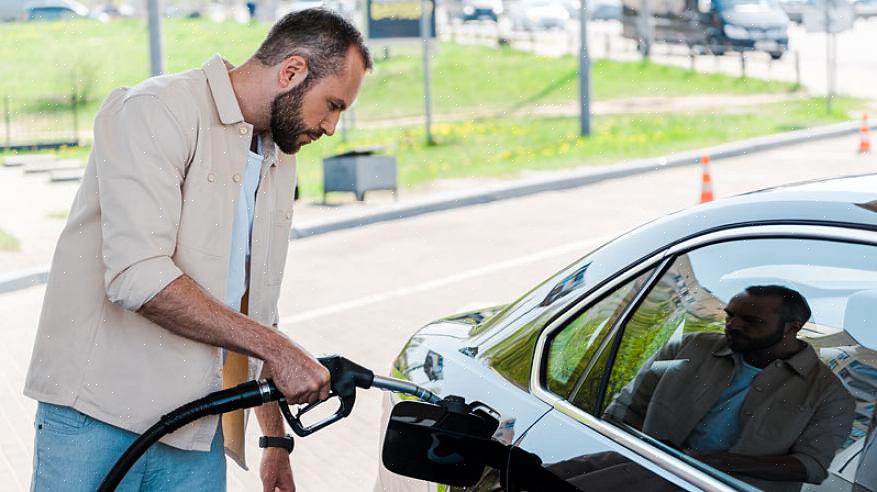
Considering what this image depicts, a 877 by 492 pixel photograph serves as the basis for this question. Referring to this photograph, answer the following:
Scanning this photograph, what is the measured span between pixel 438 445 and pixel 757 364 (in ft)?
2.13

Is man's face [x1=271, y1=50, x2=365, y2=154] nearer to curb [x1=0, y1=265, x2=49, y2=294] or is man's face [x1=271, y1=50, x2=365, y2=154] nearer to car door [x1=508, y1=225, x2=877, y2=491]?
car door [x1=508, y1=225, x2=877, y2=491]

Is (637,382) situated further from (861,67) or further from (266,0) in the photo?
(266,0)

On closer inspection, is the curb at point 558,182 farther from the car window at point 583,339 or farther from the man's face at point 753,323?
the man's face at point 753,323

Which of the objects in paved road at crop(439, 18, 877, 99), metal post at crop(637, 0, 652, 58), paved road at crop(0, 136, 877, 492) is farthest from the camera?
metal post at crop(637, 0, 652, 58)

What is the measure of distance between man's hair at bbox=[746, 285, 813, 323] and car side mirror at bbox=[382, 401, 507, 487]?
616 millimetres

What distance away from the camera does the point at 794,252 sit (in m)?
2.28

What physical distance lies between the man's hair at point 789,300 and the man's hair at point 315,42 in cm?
106

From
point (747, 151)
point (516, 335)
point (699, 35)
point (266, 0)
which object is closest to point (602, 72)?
point (699, 35)

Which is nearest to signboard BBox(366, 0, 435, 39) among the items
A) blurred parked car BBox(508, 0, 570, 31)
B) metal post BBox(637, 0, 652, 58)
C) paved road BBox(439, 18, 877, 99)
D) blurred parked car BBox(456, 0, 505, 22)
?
paved road BBox(439, 18, 877, 99)

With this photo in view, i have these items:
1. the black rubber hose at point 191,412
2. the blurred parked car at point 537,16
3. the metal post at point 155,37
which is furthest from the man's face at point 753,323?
the blurred parked car at point 537,16

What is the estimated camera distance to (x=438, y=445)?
8.31 feet

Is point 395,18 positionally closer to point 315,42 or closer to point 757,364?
point 315,42

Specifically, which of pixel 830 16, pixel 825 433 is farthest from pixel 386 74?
pixel 825 433

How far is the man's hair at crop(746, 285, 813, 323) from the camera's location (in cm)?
231
